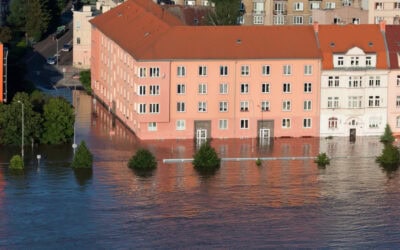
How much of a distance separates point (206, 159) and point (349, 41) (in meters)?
10.5

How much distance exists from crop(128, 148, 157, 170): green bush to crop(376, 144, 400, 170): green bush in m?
9.30

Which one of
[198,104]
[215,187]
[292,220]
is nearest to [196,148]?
[198,104]

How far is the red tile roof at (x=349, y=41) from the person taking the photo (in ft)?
244

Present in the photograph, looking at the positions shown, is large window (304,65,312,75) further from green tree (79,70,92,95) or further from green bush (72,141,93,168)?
green tree (79,70,92,95)

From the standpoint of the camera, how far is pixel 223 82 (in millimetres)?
73562

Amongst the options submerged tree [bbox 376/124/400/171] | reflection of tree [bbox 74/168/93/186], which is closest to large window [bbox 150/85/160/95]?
reflection of tree [bbox 74/168/93/186]

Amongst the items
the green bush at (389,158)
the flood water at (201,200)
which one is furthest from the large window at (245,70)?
the green bush at (389,158)

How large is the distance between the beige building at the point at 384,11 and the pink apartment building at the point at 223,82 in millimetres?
13681

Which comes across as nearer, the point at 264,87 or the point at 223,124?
the point at 223,124

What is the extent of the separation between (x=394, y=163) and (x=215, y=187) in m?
8.70

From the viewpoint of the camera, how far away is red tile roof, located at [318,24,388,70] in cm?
7431

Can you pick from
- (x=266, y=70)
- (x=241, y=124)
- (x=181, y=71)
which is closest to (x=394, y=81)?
(x=266, y=70)

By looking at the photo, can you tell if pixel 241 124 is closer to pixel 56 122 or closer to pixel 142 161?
pixel 142 161

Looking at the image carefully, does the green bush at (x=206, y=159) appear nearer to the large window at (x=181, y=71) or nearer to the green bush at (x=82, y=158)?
the green bush at (x=82, y=158)
